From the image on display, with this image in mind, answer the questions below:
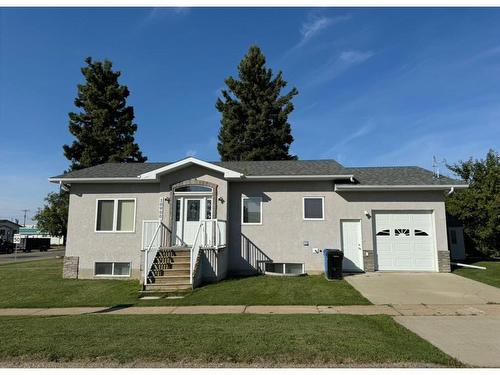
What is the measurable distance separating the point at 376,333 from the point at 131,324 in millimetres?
4745

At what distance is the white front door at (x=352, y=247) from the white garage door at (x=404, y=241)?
0.75 m

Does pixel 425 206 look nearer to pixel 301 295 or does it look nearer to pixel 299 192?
pixel 299 192

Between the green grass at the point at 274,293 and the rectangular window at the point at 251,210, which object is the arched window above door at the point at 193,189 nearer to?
the rectangular window at the point at 251,210

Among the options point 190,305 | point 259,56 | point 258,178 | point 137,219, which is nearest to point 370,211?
point 258,178

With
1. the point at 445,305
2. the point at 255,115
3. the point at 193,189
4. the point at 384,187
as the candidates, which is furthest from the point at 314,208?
the point at 255,115

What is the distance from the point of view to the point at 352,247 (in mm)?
13586

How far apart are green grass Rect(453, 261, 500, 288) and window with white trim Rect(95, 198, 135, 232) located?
13.1m

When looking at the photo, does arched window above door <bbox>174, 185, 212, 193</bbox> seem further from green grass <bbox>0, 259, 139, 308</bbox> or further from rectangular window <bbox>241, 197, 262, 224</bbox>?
green grass <bbox>0, 259, 139, 308</bbox>

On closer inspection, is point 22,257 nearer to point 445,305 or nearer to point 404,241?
point 404,241

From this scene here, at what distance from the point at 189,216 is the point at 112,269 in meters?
3.94

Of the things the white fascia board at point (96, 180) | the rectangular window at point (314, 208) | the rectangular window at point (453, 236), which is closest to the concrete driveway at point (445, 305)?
the rectangular window at point (314, 208)

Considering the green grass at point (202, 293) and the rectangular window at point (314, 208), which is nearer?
the green grass at point (202, 293)

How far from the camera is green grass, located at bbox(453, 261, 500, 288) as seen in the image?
11195 millimetres

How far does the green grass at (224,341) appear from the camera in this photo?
187 inches
